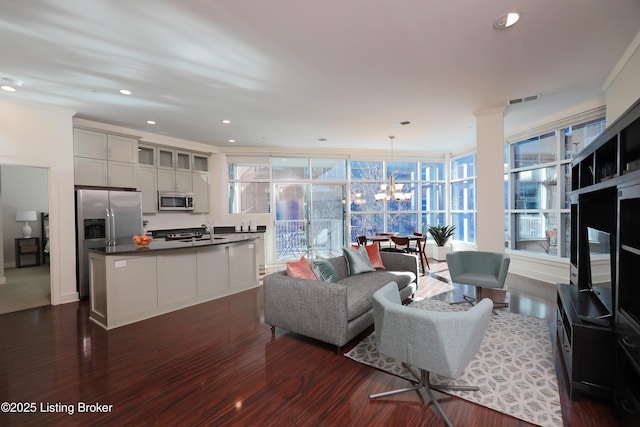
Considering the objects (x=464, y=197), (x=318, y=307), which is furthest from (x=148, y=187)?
(x=464, y=197)

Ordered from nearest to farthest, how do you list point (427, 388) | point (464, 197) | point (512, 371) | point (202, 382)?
point (427, 388)
point (202, 382)
point (512, 371)
point (464, 197)

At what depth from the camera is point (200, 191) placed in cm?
666

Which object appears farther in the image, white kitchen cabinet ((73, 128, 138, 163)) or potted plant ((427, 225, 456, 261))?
potted plant ((427, 225, 456, 261))

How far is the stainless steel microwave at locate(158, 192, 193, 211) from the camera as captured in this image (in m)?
5.88

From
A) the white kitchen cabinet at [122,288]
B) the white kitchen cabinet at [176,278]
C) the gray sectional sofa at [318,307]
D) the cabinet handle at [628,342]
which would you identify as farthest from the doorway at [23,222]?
the cabinet handle at [628,342]

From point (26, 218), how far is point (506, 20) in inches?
407

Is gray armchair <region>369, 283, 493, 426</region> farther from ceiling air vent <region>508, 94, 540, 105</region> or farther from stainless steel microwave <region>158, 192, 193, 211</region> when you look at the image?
stainless steel microwave <region>158, 192, 193, 211</region>

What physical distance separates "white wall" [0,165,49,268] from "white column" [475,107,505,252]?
980 cm

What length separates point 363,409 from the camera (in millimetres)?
1951

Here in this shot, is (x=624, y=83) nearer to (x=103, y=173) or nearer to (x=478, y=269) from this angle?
(x=478, y=269)

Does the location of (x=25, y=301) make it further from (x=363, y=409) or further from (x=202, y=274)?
(x=363, y=409)

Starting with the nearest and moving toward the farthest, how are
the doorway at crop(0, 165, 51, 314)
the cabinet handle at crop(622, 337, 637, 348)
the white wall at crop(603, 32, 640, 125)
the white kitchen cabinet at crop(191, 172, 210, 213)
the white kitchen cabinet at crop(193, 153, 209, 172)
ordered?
1. the cabinet handle at crop(622, 337, 637, 348)
2. the white wall at crop(603, 32, 640, 125)
3. the white kitchen cabinet at crop(191, 172, 210, 213)
4. the white kitchen cabinet at crop(193, 153, 209, 172)
5. the doorway at crop(0, 165, 51, 314)

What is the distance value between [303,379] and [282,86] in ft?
10.8

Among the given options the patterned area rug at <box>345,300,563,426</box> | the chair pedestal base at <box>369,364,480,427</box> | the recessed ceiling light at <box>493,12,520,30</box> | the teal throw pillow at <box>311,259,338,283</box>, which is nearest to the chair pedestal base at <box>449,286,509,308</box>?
the patterned area rug at <box>345,300,563,426</box>
